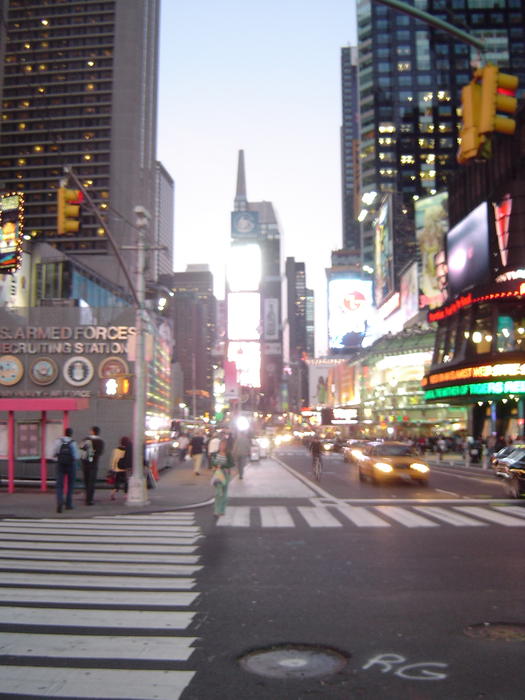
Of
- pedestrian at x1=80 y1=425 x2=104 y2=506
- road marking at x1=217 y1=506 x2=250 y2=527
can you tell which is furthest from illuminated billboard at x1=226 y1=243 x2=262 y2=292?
road marking at x1=217 y1=506 x2=250 y2=527

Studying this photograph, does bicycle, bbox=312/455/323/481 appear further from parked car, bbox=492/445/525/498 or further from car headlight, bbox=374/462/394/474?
parked car, bbox=492/445/525/498

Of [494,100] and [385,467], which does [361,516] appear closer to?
[385,467]

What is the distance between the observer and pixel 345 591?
7441 mm

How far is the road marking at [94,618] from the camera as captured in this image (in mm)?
6133

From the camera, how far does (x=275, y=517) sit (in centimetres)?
1395

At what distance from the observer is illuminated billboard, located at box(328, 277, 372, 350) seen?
11456 cm

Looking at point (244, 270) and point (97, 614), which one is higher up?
point (244, 270)

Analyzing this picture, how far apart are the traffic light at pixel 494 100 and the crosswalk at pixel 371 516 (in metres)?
7.94

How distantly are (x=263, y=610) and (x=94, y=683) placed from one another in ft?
7.70

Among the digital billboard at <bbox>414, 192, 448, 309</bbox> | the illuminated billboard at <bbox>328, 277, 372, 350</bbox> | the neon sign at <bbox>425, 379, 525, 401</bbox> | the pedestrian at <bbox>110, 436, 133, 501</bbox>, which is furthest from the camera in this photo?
the illuminated billboard at <bbox>328, 277, 372, 350</bbox>

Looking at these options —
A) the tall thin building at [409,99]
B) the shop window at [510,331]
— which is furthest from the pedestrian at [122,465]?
the tall thin building at [409,99]

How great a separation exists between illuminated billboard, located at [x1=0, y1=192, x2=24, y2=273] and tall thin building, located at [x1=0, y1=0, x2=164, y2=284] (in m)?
75.7

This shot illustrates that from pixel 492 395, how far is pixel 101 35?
113684 mm

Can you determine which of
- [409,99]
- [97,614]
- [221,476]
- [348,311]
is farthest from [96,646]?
[409,99]
